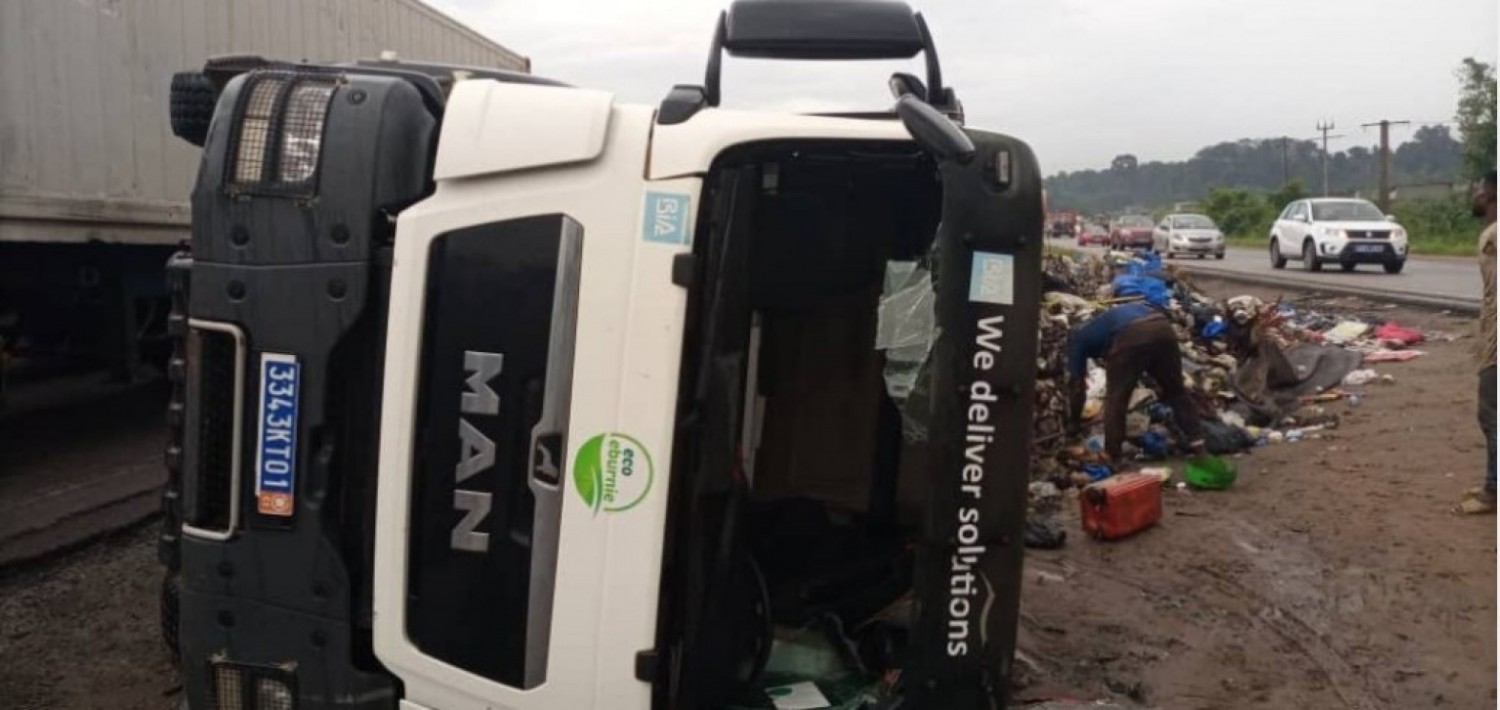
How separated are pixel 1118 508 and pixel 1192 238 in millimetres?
24147

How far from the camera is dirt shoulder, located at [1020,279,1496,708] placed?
13.3ft

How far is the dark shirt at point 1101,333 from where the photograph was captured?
730 centimetres

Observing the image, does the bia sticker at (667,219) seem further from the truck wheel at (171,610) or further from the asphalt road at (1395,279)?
the asphalt road at (1395,279)

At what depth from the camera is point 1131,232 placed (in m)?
35.5

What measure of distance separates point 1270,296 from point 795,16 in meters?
14.9

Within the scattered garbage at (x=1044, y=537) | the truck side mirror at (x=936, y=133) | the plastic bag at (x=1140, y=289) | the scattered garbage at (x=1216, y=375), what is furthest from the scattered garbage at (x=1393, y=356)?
the truck side mirror at (x=936, y=133)

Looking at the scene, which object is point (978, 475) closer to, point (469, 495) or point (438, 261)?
point (469, 495)

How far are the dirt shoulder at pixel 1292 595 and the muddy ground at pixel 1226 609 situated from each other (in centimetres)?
1

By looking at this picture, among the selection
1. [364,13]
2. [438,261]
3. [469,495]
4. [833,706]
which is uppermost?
[364,13]

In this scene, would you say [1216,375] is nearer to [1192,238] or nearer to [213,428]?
[213,428]

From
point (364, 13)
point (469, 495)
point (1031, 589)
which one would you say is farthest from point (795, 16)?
point (364, 13)

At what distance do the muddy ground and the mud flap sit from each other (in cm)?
141

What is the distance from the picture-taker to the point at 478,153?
7.41ft

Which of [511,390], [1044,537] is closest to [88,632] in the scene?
[511,390]
